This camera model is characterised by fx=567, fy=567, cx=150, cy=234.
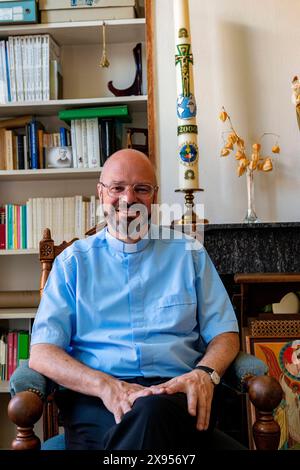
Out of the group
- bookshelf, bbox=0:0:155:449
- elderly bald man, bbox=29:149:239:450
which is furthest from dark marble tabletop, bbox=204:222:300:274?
bookshelf, bbox=0:0:155:449

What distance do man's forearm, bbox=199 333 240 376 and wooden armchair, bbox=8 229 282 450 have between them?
0.03 m

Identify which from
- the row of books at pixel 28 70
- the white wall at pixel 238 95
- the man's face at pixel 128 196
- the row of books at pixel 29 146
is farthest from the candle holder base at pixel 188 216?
the row of books at pixel 28 70

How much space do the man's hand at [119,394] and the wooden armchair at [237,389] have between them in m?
0.14

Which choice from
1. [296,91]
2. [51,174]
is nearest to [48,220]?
[51,174]

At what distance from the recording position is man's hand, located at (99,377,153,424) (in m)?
1.21

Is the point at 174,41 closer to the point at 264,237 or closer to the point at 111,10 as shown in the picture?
the point at 111,10

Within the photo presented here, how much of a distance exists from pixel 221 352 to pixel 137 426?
1.26ft

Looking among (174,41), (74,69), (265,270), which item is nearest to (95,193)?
(74,69)

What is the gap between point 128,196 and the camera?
5.01 ft

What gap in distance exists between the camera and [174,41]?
237cm

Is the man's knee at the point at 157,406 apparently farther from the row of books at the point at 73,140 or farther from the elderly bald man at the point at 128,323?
the row of books at the point at 73,140

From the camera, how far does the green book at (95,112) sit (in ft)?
7.82

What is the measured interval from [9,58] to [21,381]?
1.62 m

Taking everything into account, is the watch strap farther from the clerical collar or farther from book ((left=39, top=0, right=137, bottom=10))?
book ((left=39, top=0, right=137, bottom=10))
